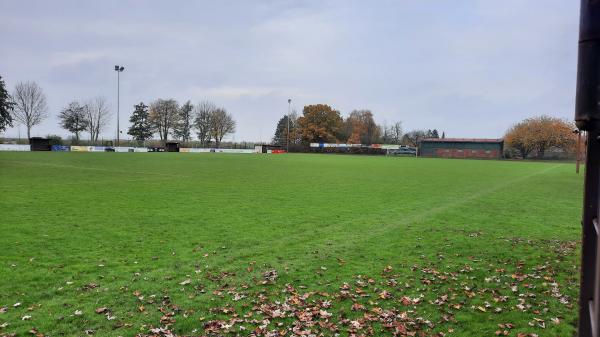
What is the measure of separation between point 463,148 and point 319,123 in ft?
117

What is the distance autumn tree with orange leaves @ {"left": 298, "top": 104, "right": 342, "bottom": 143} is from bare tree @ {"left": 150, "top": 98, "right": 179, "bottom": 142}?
32.4 m

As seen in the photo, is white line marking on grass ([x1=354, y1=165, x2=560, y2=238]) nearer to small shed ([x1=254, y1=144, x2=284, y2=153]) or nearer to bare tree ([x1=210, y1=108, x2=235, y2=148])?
small shed ([x1=254, y1=144, x2=284, y2=153])

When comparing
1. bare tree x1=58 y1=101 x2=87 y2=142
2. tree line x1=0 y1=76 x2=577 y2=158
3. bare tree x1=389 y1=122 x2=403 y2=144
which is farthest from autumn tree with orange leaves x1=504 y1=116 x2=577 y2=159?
bare tree x1=58 y1=101 x2=87 y2=142

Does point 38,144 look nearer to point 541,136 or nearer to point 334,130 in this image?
point 334,130

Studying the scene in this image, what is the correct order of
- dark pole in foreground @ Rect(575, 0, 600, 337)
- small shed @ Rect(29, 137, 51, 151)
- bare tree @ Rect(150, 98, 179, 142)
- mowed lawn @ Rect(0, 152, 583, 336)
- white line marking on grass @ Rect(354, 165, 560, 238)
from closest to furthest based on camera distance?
dark pole in foreground @ Rect(575, 0, 600, 337), mowed lawn @ Rect(0, 152, 583, 336), white line marking on grass @ Rect(354, 165, 560, 238), small shed @ Rect(29, 137, 51, 151), bare tree @ Rect(150, 98, 179, 142)

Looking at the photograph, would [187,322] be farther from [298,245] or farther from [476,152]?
[476,152]

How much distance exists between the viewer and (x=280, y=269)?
23.5ft

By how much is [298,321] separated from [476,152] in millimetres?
96121

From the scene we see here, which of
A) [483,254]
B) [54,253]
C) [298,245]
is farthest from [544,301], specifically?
[54,253]

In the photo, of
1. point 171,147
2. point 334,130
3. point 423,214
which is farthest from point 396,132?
point 423,214

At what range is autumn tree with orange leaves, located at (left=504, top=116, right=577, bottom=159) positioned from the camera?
291 feet

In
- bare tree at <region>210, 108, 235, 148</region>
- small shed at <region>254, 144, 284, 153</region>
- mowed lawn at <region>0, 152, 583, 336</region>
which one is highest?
bare tree at <region>210, 108, 235, 148</region>

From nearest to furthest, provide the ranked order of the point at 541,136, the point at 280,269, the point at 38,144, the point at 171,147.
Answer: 1. the point at 280,269
2. the point at 38,144
3. the point at 171,147
4. the point at 541,136

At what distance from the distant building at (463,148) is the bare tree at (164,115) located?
62.0m
